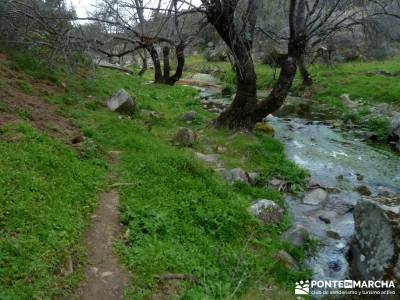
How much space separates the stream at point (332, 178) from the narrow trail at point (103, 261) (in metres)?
3.47

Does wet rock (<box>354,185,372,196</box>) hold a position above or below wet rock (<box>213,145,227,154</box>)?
below

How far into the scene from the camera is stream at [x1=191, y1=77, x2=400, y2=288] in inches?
328

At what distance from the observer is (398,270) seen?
6504mm

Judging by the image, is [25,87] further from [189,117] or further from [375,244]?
[375,244]

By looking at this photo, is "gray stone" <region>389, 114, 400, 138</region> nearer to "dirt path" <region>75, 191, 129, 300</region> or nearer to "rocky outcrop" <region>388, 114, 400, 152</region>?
"rocky outcrop" <region>388, 114, 400, 152</region>

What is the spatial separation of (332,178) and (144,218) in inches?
264

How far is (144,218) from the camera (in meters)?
7.57

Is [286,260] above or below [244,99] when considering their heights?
below

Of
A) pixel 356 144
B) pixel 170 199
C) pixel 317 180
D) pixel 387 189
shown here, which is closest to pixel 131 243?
pixel 170 199

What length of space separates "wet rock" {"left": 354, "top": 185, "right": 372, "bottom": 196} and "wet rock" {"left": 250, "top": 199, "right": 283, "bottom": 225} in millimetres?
2937

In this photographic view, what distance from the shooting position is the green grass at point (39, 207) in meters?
5.33

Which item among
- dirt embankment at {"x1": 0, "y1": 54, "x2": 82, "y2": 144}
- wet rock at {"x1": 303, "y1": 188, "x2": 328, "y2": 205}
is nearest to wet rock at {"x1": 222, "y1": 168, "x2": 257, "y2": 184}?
wet rock at {"x1": 303, "y1": 188, "x2": 328, "y2": 205}

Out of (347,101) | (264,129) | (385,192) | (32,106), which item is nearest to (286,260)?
(385,192)

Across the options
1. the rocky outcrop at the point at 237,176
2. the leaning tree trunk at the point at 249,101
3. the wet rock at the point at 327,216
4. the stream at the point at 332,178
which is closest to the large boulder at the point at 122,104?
the leaning tree trunk at the point at 249,101
